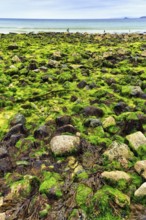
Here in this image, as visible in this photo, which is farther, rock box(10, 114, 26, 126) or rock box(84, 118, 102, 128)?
rock box(10, 114, 26, 126)

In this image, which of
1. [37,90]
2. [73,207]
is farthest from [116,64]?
[73,207]

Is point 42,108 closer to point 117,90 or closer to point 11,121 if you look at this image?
point 11,121

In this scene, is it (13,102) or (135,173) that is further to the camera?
(13,102)

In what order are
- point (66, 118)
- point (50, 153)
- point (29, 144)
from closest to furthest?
1. point (50, 153)
2. point (29, 144)
3. point (66, 118)

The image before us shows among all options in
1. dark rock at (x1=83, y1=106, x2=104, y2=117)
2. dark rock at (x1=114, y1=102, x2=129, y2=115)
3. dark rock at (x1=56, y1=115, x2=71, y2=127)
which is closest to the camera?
dark rock at (x1=56, y1=115, x2=71, y2=127)

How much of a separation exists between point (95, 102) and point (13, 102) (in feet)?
6.38

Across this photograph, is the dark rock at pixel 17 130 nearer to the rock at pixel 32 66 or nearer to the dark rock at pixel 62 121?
the dark rock at pixel 62 121

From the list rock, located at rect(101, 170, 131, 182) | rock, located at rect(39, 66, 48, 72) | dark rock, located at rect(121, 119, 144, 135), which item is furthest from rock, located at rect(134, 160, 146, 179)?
rock, located at rect(39, 66, 48, 72)

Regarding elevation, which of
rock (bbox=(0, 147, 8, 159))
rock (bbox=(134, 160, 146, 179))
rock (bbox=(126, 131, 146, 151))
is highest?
rock (bbox=(126, 131, 146, 151))

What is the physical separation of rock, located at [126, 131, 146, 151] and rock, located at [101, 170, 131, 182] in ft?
2.38

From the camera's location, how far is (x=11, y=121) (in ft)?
19.1

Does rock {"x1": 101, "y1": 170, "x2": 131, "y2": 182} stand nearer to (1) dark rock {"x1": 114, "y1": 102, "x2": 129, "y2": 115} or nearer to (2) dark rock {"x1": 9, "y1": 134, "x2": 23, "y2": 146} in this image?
(2) dark rock {"x1": 9, "y1": 134, "x2": 23, "y2": 146}

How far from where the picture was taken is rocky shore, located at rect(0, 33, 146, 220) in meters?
3.48

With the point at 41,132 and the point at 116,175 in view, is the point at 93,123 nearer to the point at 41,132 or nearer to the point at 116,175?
the point at 41,132
